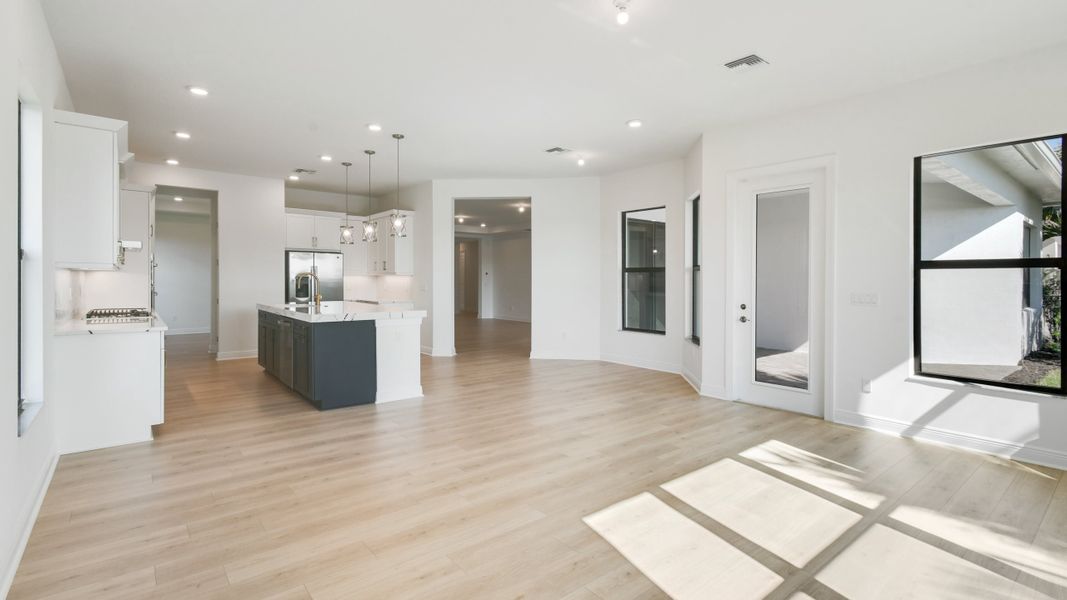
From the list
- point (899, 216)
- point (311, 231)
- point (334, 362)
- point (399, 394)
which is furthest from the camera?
point (311, 231)

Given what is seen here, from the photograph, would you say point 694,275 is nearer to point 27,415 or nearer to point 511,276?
point 27,415

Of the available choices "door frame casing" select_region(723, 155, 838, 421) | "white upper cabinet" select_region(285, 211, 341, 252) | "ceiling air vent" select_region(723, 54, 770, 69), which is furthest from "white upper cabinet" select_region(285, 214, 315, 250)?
"ceiling air vent" select_region(723, 54, 770, 69)

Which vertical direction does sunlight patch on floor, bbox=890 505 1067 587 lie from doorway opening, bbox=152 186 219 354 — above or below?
below

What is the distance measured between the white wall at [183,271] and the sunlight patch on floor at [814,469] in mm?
11897

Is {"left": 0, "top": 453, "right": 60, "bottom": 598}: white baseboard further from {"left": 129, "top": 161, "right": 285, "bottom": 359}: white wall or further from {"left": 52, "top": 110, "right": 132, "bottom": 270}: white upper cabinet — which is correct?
{"left": 129, "top": 161, "right": 285, "bottom": 359}: white wall

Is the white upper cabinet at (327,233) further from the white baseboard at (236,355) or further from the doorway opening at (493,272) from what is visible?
the doorway opening at (493,272)

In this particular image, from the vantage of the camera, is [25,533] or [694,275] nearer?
[25,533]

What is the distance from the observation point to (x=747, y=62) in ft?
12.6

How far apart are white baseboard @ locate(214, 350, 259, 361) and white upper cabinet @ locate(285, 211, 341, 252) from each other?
177 centimetres

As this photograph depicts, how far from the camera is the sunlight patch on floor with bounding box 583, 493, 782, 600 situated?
210 centimetres

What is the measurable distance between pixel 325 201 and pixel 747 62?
25.7 ft

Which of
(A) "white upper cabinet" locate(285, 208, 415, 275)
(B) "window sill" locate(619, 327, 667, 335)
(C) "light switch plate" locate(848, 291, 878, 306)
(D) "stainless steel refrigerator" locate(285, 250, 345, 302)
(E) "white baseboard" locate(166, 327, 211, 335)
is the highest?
(A) "white upper cabinet" locate(285, 208, 415, 275)

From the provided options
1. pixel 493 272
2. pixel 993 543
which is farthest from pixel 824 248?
pixel 493 272

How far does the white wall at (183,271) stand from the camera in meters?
11.1
